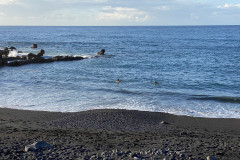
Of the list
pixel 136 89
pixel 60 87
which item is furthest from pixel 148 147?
pixel 60 87

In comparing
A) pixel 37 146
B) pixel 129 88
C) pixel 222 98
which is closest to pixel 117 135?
pixel 37 146

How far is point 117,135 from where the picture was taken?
13.9 m

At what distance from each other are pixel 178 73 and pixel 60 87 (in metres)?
15.7

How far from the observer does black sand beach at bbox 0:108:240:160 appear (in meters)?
10.7

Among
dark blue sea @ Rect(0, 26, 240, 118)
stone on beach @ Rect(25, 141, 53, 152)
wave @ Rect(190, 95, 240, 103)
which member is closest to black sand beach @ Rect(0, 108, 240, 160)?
stone on beach @ Rect(25, 141, 53, 152)

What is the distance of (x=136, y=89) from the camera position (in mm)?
26891

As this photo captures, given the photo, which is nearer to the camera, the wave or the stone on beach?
the stone on beach

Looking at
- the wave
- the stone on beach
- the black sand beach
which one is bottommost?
the wave

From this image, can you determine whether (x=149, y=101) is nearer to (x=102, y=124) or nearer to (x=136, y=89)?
(x=136, y=89)

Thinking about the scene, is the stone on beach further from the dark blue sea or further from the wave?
the wave

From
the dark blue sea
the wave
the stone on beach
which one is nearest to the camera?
the stone on beach

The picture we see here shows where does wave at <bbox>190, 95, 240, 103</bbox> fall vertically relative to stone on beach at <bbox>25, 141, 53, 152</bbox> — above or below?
below

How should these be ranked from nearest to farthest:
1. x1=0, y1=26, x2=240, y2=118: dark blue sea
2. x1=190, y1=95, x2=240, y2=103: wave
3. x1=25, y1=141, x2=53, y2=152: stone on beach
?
x1=25, y1=141, x2=53, y2=152: stone on beach < x1=0, y1=26, x2=240, y2=118: dark blue sea < x1=190, y1=95, x2=240, y2=103: wave

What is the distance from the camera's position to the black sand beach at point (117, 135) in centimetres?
1073
